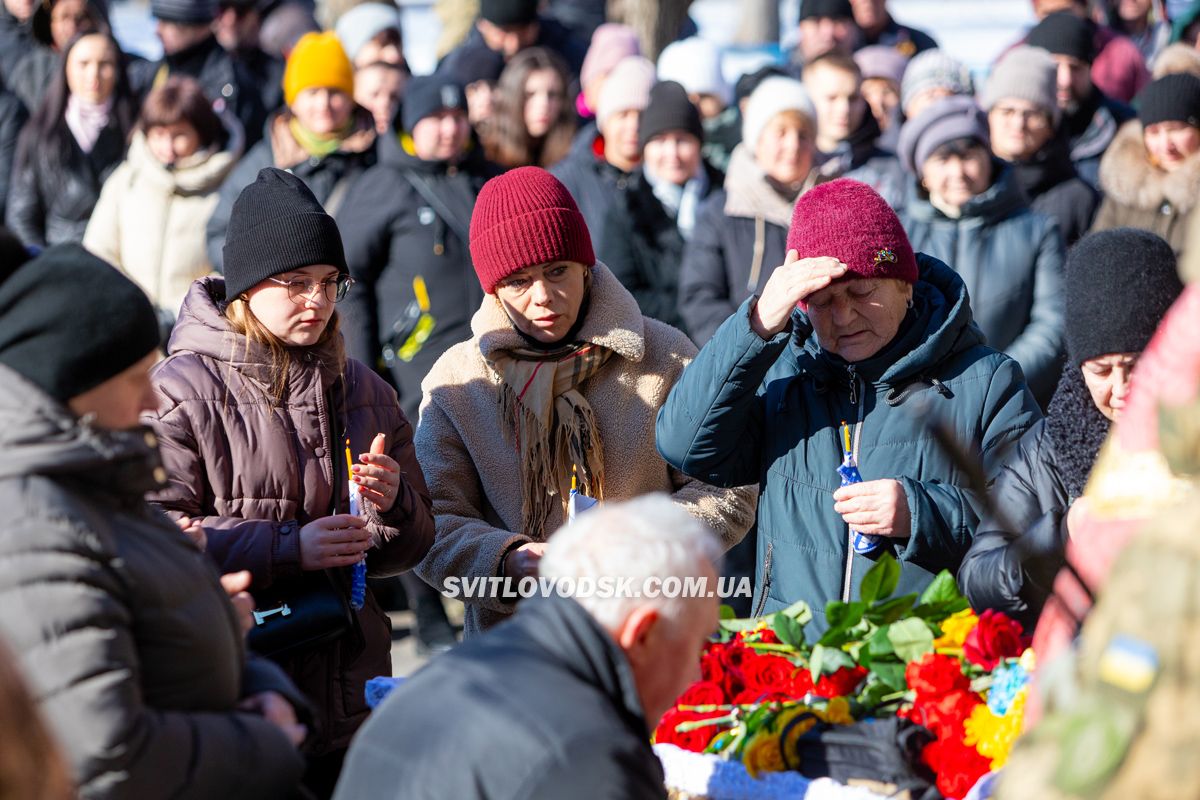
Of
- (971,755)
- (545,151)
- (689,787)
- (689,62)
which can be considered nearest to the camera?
(971,755)

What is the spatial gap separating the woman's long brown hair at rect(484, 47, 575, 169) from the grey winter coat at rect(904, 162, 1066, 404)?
89.9 inches

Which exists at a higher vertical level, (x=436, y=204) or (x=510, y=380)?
(x=436, y=204)

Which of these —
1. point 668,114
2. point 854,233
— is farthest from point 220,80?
point 854,233

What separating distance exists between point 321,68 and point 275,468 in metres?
3.65

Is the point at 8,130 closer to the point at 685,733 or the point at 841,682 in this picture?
the point at 685,733

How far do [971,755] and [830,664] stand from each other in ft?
1.37

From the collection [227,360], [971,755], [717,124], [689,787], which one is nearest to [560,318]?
[227,360]

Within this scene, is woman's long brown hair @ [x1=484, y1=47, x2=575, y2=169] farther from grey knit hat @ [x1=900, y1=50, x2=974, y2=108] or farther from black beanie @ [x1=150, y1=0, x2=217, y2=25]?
black beanie @ [x1=150, y1=0, x2=217, y2=25]

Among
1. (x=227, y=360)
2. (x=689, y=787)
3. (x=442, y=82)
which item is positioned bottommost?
(x=689, y=787)

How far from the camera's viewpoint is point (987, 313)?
232 inches

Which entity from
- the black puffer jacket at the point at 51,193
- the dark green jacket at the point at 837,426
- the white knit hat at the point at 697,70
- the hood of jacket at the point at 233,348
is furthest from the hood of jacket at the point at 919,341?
the black puffer jacket at the point at 51,193

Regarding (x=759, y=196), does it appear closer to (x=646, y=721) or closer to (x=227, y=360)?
(x=227, y=360)

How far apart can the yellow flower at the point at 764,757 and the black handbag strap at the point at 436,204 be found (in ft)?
12.2

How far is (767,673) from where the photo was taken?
3291 mm
